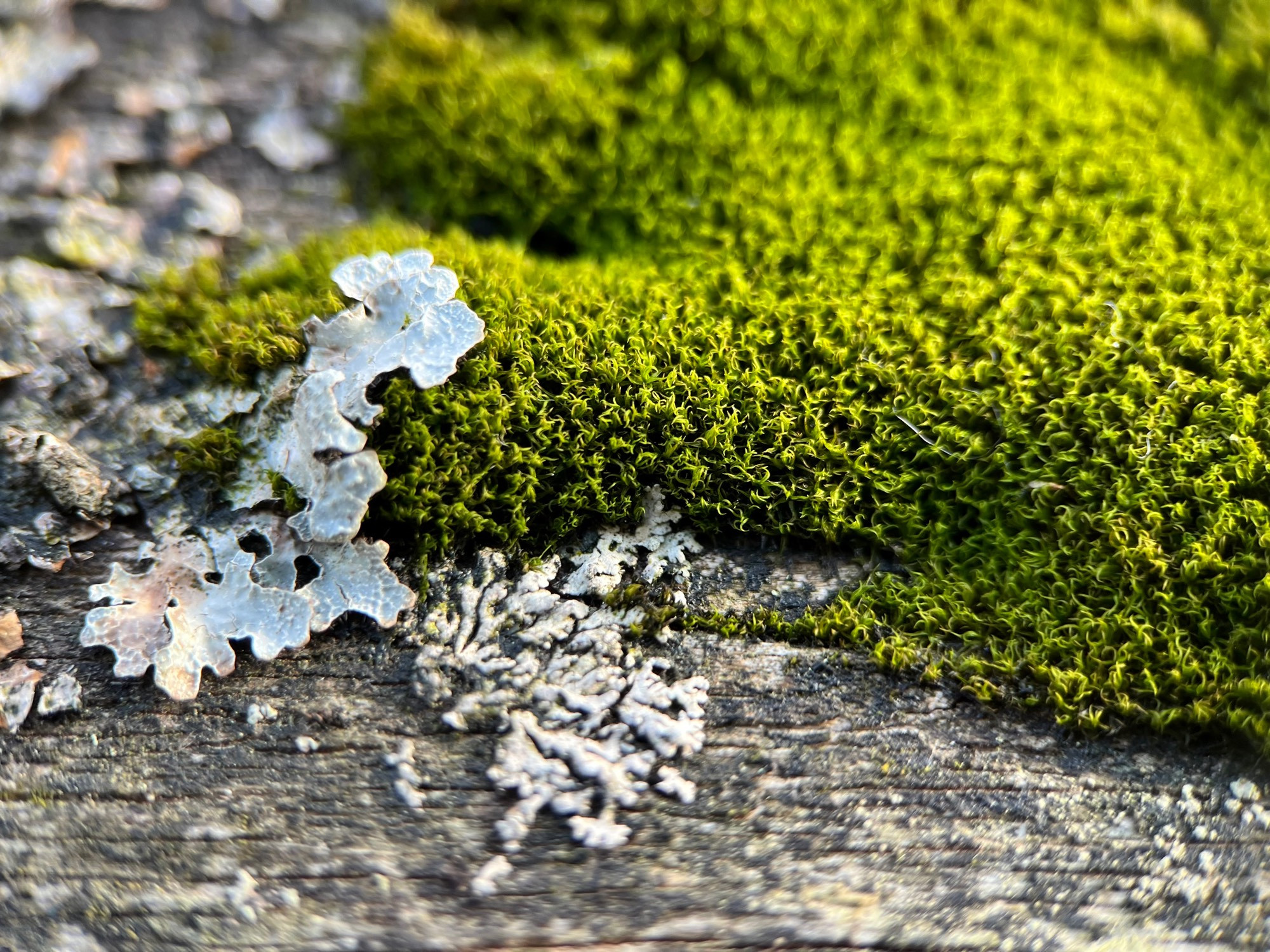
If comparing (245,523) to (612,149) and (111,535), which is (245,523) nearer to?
(111,535)

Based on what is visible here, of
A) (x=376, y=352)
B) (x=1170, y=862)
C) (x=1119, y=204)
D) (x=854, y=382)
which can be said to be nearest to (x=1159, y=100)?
(x=1119, y=204)

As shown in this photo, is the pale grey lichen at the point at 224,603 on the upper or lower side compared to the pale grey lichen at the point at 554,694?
lower

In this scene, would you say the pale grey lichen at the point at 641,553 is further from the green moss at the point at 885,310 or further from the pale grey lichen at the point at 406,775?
the pale grey lichen at the point at 406,775

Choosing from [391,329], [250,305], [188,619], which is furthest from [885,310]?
[188,619]

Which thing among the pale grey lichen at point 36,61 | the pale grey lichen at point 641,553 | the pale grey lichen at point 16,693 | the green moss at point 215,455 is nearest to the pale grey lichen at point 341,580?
the green moss at point 215,455

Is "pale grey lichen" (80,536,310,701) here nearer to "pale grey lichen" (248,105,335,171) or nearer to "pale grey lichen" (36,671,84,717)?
"pale grey lichen" (36,671,84,717)

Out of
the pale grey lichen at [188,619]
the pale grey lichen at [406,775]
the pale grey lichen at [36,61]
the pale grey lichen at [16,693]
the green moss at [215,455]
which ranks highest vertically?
the pale grey lichen at [36,61]
